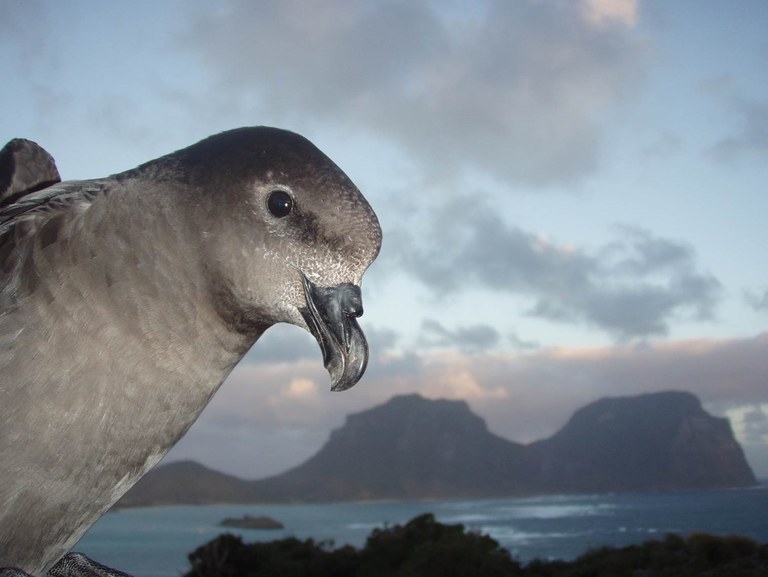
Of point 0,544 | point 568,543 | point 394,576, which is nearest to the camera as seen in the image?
point 0,544

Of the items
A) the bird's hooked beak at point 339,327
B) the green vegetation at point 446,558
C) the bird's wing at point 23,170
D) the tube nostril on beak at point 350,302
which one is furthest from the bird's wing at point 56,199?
the green vegetation at point 446,558

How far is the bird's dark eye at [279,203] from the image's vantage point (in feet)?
8.19

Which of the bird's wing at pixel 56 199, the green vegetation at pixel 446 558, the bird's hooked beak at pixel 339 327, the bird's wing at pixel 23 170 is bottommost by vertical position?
the green vegetation at pixel 446 558

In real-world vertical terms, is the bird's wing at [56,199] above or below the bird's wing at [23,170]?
below

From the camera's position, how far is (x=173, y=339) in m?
2.52

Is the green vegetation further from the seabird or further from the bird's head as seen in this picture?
the seabird

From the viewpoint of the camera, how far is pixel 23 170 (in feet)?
10.7

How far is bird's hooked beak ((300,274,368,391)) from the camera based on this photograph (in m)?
2.53

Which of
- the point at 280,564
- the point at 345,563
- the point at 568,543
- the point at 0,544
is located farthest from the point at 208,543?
the point at 568,543

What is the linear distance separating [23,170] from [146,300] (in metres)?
1.25

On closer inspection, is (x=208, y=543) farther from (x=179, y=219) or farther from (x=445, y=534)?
(x=179, y=219)

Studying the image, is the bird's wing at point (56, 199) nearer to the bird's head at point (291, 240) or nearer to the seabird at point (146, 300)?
the seabird at point (146, 300)

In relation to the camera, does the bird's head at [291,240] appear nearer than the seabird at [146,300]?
No

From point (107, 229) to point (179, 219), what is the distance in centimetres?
25
